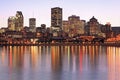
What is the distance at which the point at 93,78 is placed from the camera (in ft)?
120

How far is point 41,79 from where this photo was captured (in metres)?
35.3

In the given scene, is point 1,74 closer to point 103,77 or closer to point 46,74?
point 46,74

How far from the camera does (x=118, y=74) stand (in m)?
38.9

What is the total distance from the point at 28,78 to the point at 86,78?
5501 millimetres

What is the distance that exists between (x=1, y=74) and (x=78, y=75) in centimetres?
782

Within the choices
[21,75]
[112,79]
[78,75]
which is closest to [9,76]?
[21,75]

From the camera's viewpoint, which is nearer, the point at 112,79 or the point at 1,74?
the point at 112,79

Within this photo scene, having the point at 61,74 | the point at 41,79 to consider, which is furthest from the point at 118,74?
the point at 41,79

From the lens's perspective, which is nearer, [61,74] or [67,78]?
[67,78]

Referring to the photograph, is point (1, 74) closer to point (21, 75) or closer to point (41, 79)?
point (21, 75)

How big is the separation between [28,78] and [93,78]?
619 cm

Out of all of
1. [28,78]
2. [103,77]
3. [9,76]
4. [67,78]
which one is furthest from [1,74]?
[103,77]

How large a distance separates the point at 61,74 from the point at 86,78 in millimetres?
3679

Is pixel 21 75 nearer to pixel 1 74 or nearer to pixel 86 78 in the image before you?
pixel 1 74
